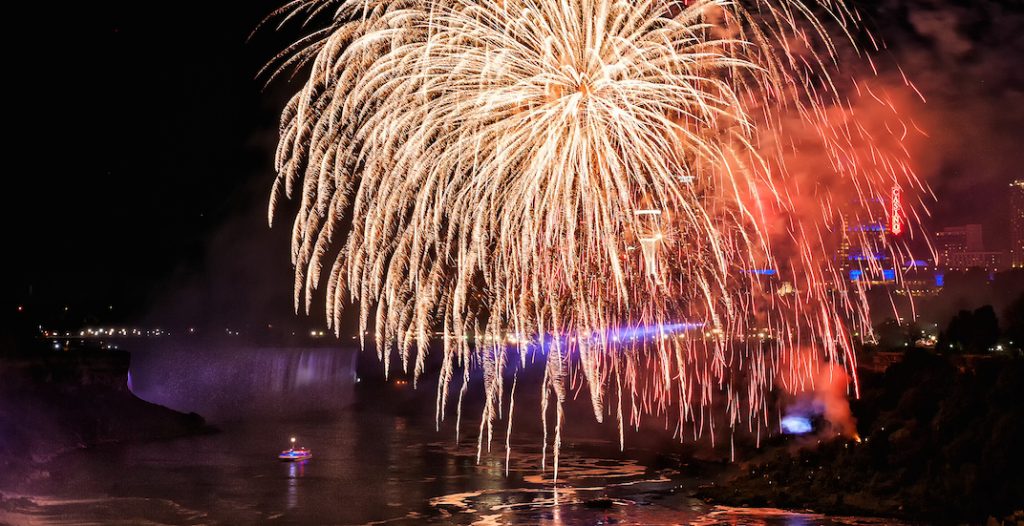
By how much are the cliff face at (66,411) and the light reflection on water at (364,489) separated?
1924 millimetres

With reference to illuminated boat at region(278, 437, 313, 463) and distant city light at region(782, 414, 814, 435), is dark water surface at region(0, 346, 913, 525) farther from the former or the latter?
distant city light at region(782, 414, 814, 435)

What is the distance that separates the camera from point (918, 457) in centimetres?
3234

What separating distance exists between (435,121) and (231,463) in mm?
41389

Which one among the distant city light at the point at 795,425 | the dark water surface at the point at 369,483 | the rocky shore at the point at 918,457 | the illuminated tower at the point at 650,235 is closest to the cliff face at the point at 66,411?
the dark water surface at the point at 369,483

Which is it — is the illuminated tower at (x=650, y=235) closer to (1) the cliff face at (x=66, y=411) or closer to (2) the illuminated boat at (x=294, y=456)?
(1) the cliff face at (x=66, y=411)

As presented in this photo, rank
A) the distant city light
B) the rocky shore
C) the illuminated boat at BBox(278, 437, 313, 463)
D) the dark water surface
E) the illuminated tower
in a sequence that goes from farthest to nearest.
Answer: the illuminated boat at BBox(278, 437, 313, 463) < the distant city light < the dark water surface < the rocky shore < the illuminated tower

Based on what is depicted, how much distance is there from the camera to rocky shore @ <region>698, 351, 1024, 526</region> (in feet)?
94.1

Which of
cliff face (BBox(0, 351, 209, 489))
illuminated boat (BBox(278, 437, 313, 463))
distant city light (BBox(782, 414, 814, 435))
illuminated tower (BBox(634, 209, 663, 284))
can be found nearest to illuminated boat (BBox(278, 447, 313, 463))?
illuminated boat (BBox(278, 437, 313, 463))

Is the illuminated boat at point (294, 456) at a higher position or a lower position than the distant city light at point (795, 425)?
lower

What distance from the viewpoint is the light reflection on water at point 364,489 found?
34.2 meters

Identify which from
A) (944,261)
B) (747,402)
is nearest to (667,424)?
(747,402)

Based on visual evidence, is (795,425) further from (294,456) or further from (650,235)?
(294,456)

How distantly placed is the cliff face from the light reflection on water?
1.92 meters

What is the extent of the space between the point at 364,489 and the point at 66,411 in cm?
2761
